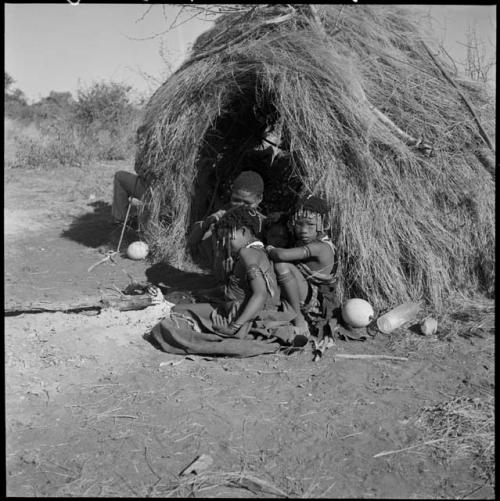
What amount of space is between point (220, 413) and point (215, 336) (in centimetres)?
84

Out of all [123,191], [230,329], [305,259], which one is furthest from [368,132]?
[123,191]

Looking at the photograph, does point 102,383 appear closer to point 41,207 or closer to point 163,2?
point 163,2

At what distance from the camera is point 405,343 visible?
4.32 m

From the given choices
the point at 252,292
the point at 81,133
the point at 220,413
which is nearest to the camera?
the point at 220,413

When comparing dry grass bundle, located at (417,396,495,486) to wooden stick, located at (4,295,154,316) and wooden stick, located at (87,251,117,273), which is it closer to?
wooden stick, located at (4,295,154,316)

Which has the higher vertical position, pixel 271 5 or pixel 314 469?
pixel 271 5

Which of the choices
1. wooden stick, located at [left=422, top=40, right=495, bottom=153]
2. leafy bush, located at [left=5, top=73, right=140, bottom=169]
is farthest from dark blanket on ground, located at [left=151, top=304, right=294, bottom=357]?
leafy bush, located at [left=5, top=73, right=140, bottom=169]

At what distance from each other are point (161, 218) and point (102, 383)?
8.93 feet

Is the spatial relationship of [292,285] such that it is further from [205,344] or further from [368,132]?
[368,132]

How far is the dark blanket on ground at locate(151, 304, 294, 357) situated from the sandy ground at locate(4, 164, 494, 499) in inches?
3.3

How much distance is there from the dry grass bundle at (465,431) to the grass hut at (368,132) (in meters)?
1.46

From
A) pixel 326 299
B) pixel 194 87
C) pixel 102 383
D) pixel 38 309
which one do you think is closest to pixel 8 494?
pixel 102 383

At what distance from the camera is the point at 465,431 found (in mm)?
3076

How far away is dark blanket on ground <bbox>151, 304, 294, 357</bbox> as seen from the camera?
4086 millimetres
